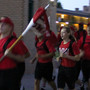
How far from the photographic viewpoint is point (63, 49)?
5.52 m

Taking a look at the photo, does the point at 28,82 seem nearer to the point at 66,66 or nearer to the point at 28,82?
the point at 28,82

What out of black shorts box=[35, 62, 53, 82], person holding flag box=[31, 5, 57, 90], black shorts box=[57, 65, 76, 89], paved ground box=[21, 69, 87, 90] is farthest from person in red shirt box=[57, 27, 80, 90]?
paved ground box=[21, 69, 87, 90]

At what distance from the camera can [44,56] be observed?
19.8 feet

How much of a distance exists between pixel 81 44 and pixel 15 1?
5.03m

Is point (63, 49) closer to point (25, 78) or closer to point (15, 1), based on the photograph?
point (25, 78)

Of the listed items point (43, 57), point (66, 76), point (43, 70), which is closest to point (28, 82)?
point (43, 70)

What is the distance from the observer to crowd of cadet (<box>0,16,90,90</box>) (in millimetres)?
3998

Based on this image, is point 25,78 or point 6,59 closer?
point 6,59

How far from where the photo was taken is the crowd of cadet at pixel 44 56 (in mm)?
3998

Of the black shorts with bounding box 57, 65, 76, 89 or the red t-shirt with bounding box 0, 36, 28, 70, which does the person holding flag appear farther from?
the red t-shirt with bounding box 0, 36, 28, 70

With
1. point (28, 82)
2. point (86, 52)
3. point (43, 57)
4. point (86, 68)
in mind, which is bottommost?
point (28, 82)

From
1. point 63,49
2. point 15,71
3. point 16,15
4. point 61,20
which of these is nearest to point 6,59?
point 15,71

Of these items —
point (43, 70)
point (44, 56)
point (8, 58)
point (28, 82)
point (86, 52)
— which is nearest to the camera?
point (8, 58)

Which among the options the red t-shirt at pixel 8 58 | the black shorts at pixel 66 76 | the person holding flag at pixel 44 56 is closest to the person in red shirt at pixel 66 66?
the black shorts at pixel 66 76
